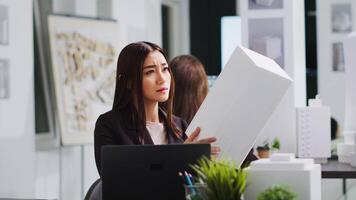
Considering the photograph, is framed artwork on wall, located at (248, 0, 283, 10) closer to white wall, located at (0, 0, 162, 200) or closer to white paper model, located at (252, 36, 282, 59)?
white paper model, located at (252, 36, 282, 59)

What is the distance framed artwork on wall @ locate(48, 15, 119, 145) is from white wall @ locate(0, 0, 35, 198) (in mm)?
265

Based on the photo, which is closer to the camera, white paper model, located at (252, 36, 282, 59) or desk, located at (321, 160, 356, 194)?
desk, located at (321, 160, 356, 194)

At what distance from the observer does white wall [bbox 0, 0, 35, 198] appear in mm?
4902

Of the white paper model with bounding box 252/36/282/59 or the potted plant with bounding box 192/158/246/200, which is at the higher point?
the white paper model with bounding box 252/36/282/59

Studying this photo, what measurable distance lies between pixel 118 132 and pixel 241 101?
69cm

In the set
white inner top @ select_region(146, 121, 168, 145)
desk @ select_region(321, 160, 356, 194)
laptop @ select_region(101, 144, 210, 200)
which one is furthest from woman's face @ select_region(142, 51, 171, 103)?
desk @ select_region(321, 160, 356, 194)

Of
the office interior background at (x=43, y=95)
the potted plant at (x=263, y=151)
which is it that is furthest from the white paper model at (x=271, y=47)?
the potted plant at (x=263, y=151)

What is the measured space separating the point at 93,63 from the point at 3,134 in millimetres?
1143

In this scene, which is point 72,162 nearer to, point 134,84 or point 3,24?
point 3,24

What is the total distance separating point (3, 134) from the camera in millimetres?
4879

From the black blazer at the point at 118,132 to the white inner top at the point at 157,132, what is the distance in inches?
0.7

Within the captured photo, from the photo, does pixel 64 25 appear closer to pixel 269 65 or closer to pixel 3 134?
pixel 3 134

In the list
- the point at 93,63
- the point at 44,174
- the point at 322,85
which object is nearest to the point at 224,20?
the point at 322,85

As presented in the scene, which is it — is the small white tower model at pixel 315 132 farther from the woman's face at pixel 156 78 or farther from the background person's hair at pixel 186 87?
the woman's face at pixel 156 78
